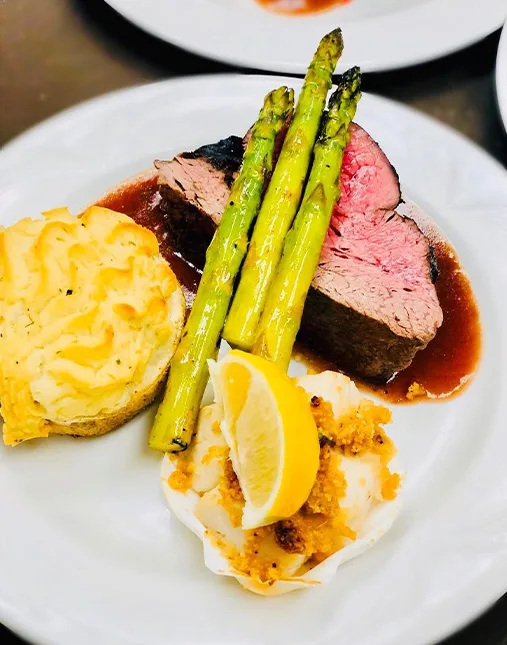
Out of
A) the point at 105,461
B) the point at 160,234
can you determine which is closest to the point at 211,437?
the point at 105,461

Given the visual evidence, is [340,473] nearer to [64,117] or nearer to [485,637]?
[485,637]

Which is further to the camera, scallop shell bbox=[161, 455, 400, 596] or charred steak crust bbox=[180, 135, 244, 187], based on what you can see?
charred steak crust bbox=[180, 135, 244, 187]

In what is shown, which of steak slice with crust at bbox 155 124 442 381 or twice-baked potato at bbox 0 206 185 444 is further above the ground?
steak slice with crust at bbox 155 124 442 381

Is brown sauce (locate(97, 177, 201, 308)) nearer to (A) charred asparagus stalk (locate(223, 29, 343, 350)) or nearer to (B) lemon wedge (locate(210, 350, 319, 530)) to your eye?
(A) charred asparagus stalk (locate(223, 29, 343, 350))

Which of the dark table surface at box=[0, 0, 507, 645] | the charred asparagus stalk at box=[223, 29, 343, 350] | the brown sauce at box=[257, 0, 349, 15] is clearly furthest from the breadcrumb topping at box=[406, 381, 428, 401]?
the brown sauce at box=[257, 0, 349, 15]

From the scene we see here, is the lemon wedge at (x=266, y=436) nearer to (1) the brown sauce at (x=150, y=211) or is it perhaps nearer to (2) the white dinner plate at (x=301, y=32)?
(1) the brown sauce at (x=150, y=211)

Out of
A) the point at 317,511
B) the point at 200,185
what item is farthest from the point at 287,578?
the point at 200,185

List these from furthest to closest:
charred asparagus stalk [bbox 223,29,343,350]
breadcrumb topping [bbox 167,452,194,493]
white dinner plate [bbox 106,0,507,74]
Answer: white dinner plate [bbox 106,0,507,74] < charred asparagus stalk [bbox 223,29,343,350] < breadcrumb topping [bbox 167,452,194,493]

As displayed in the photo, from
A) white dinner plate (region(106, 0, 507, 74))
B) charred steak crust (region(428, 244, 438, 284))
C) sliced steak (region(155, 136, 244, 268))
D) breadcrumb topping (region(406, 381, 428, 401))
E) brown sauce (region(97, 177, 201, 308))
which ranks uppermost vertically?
white dinner plate (region(106, 0, 507, 74))
